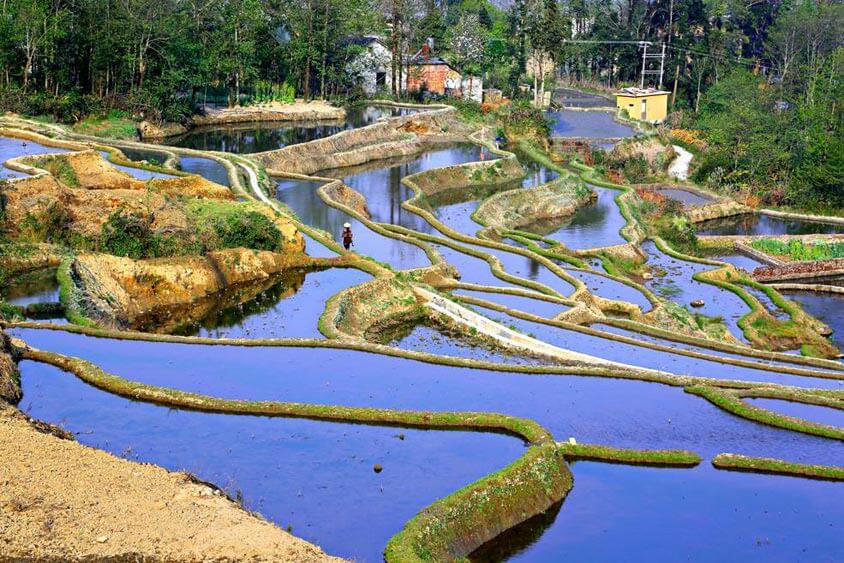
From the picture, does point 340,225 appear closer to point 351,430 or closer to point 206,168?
point 206,168

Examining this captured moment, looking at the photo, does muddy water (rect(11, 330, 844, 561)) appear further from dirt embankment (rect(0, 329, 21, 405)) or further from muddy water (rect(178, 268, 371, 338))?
muddy water (rect(178, 268, 371, 338))

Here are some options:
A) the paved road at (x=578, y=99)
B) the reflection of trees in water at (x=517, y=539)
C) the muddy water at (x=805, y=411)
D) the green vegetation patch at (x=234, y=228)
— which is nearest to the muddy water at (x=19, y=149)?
the green vegetation patch at (x=234, y=228)

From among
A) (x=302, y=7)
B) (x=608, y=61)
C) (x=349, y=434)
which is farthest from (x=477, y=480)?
(x=608, y=61)

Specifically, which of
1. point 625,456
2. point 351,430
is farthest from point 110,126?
point 625,456

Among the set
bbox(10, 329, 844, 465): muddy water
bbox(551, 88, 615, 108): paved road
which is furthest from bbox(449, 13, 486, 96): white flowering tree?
bbox(10, 329, 844, 465): muddy water

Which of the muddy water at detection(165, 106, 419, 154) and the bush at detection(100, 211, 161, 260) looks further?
the muddy water at detection(165, 106, 419, 154)

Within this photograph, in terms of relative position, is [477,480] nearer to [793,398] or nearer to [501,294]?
[793,398]

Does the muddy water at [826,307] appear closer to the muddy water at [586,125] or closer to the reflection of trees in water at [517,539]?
the reflection of trees in water at [517,539]
